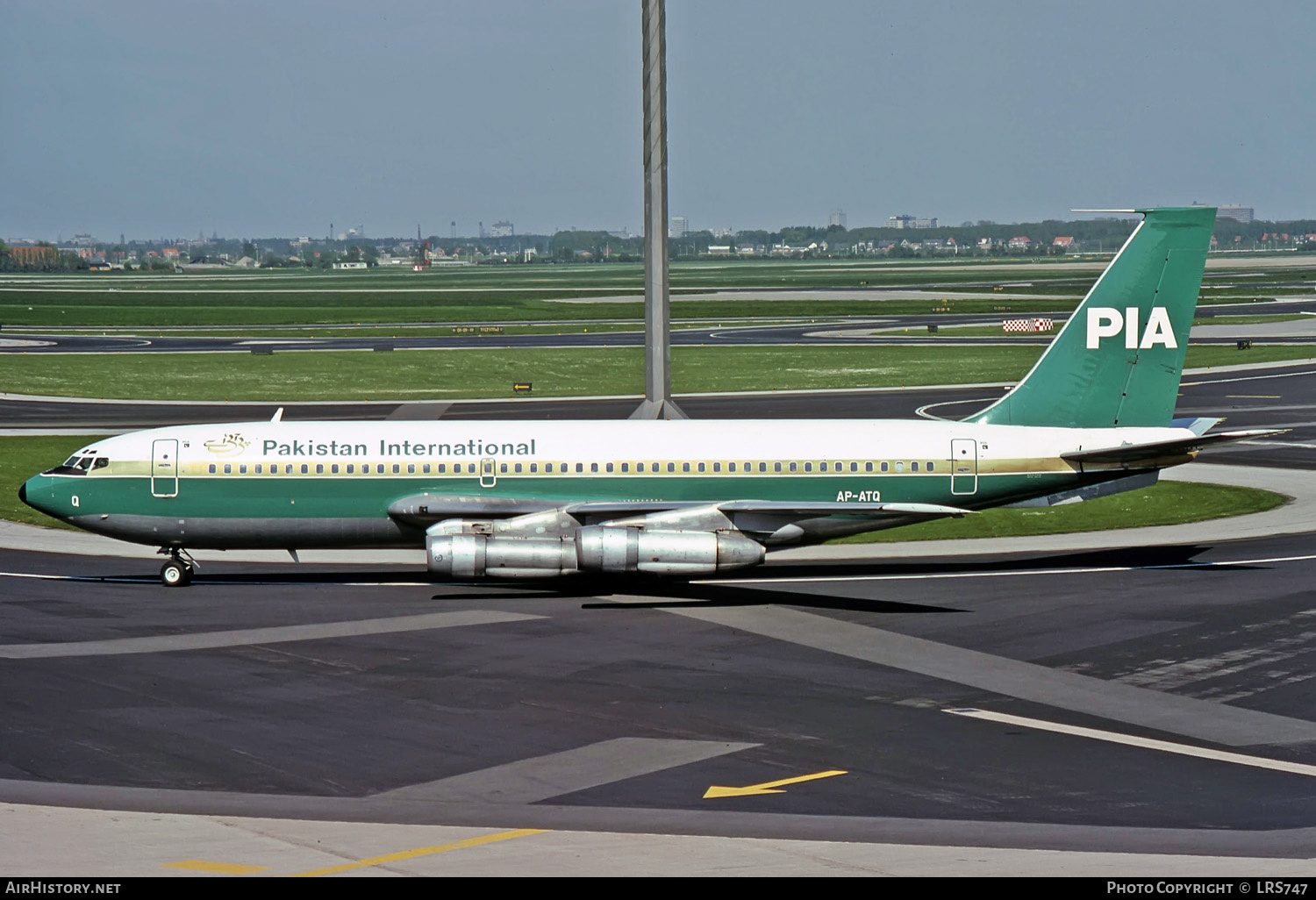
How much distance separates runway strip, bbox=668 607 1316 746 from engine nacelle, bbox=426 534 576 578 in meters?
2.79

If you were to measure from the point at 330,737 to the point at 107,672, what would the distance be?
6.56 metres

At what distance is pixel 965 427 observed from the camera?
1443 inches

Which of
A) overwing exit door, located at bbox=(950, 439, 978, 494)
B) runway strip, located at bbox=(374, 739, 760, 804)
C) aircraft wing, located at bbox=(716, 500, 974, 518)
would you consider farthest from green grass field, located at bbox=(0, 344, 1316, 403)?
runway strip, located at bbox=(374, 739, 760, 804)

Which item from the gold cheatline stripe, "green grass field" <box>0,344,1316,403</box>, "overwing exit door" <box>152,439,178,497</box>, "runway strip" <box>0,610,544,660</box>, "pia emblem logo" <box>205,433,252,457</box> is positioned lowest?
"runway strip" <box>0,610,544,660</box>

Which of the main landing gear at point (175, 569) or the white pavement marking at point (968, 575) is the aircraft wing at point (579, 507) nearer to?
the white pavement marking at point (968, 575)

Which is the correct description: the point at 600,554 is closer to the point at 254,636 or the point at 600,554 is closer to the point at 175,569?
the point at 254,636

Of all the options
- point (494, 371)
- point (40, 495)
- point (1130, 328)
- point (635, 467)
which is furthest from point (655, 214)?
point (494, 371)

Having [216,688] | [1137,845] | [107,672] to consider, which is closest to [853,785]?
[1137,845]

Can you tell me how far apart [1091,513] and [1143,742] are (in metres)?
23.7

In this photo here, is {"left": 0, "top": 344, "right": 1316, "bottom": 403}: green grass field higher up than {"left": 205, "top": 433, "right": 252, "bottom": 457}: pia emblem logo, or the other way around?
{"left": 205, "top": 433, "right": 252, "bottom": 457}: pia emblem logo

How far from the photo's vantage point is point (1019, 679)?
2755 cm

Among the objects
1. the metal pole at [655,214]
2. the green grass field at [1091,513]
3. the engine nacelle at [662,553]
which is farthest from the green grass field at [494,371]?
the engine nacelle at [662,553]

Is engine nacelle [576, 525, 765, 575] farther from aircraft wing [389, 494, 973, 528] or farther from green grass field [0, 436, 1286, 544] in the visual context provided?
green grass field [0, 436, 1286, 544]

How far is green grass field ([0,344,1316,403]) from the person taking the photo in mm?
83625
